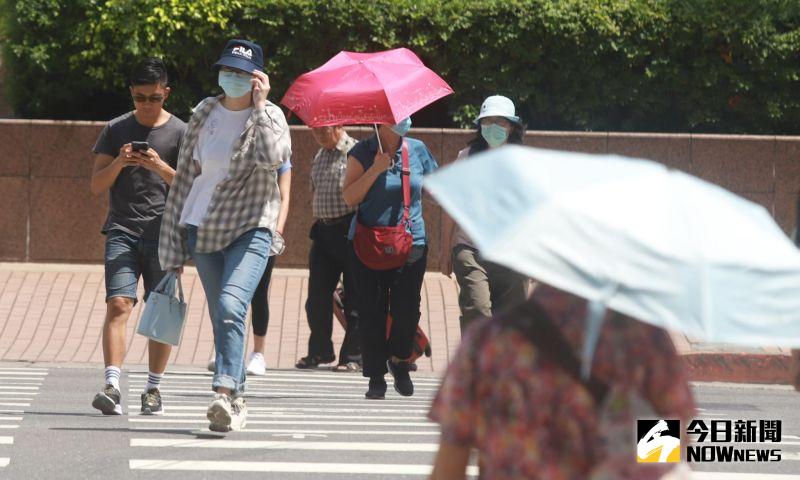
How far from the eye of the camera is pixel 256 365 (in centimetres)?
1114

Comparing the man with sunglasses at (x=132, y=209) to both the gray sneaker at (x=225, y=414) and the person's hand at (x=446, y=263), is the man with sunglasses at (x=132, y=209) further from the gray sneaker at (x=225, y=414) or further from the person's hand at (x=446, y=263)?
the person's hand at (x=446, y=263)

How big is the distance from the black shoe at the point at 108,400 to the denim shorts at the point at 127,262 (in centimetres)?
50

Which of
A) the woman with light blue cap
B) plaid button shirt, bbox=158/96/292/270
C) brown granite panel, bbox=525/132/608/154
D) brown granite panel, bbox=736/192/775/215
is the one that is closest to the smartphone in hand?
plaid button shirt, bbox=158/96/292/270

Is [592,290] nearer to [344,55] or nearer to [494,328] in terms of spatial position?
[494,328]

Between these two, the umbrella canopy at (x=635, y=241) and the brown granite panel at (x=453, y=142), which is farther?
the brown granite panel at (x=453, y=142)

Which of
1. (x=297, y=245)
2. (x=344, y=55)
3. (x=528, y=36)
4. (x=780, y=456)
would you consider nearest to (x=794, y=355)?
(x=780, y=456)

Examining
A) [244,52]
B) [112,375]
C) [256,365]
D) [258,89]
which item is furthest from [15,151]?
[258,89]

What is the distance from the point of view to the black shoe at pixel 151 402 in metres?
8.16

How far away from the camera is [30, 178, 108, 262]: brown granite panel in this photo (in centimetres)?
1533

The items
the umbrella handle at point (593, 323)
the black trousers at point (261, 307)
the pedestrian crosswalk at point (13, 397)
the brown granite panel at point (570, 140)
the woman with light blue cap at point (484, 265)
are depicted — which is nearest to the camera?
the umbrella handle at point (593, 323)

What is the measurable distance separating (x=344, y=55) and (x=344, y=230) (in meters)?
1.71

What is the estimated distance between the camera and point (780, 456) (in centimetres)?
736

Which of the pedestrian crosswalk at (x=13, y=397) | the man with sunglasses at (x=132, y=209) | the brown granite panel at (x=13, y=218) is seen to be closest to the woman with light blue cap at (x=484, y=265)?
the man with sunglasses at (x=132, y=209)

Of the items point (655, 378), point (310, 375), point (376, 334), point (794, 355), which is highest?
point (655, 378)
